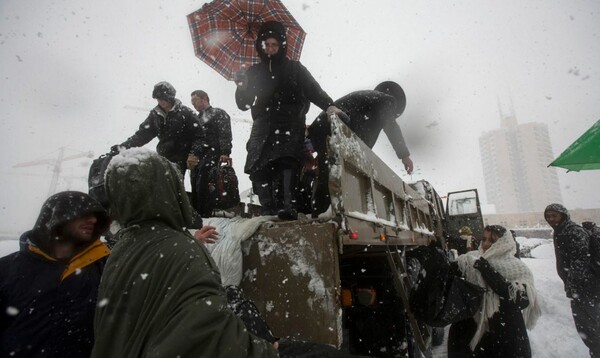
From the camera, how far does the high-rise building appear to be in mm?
76688

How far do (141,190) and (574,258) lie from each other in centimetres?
529

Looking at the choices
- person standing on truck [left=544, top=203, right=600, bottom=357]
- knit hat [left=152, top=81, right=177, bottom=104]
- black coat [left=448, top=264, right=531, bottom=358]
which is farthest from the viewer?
person standing on truck [left=544, top=203, right=600, bottom=357]

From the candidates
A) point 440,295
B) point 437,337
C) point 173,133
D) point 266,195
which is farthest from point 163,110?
point 437,337

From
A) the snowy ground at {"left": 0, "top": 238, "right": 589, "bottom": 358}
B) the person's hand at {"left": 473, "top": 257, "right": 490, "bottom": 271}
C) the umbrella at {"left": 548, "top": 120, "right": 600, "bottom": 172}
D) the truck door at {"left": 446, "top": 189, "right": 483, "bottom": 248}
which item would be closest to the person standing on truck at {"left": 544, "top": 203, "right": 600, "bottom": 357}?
the snowy ground at {"left": 0, "top": 238, "right": 589, "bottom": 358}

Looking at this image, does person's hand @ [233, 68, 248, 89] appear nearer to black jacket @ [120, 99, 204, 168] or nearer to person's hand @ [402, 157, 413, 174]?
black jacket @ [120, 99, 204, 168]

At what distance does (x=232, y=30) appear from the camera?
3.82 metres

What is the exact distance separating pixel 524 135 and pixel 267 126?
94.5 metres

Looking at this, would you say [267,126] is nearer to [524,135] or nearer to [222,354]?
[222,354]

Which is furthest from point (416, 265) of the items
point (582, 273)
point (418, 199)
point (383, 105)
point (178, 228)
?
point (178, 228)

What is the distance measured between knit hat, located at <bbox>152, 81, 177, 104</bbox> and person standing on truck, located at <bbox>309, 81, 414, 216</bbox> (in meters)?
1.78

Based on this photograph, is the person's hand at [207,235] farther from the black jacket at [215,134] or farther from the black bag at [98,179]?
the black jacket at [215,134]

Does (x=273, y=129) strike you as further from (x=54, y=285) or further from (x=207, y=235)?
(x=54, y=285)

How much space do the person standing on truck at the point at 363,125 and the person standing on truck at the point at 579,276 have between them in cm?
258

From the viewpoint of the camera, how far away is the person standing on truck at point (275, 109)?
2.87 metres
